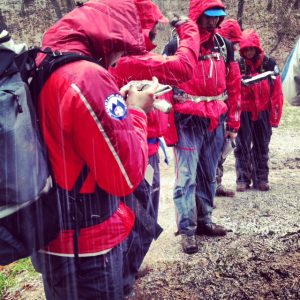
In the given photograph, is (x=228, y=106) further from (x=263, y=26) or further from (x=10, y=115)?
(x=263, y=26)

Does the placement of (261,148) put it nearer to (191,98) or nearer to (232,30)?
(232,30)

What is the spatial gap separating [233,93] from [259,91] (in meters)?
1.59

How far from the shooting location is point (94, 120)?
5.38ft

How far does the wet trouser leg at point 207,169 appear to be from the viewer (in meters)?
4.17

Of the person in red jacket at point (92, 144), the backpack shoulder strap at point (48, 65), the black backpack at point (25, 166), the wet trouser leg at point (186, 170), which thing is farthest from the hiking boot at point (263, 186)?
the backpack shoulder strap at point (48, 65)

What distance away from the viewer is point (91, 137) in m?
1.66

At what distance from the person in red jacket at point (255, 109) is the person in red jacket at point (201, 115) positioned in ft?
5.54

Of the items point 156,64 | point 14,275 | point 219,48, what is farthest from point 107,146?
point 14,275

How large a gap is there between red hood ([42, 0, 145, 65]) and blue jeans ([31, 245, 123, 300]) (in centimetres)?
101

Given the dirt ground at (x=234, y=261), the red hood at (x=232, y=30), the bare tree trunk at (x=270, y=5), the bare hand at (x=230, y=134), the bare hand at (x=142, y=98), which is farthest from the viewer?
the bare tree trunk at (x=270, y=5)

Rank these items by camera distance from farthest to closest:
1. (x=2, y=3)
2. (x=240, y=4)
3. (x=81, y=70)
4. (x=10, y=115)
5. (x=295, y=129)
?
(x=2, y=3) → (x=240, y=4) → (x=295, y=129) → (x=81, y=70) → (x=10, y=115)

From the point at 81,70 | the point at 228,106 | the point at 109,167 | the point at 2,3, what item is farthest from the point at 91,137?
the point at 2,3

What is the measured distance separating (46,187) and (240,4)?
20.1 meters

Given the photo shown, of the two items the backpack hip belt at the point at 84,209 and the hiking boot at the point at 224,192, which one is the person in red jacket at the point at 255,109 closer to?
the hiking boot at the point at 224,192
